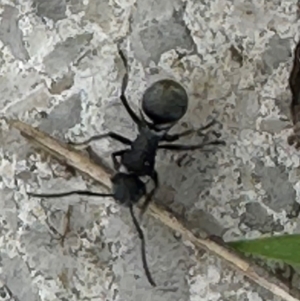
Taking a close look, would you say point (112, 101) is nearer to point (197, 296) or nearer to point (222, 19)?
point (222, 19)

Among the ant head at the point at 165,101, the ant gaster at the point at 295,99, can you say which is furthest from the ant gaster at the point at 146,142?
the ant gaster at the point at 295,99

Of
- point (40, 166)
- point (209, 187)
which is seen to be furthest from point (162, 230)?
point (40, 166)

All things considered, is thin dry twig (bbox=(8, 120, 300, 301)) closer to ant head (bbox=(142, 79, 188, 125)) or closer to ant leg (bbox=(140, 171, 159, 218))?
ant leg (bbox=(140, 171, 159, 218))

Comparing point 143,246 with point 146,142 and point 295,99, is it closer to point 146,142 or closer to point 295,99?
point 146,142

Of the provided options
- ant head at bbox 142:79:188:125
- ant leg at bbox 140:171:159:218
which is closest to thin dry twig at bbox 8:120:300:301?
ant leg at bbox 140:171:159:218

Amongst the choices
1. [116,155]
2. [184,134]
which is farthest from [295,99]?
[116,155]

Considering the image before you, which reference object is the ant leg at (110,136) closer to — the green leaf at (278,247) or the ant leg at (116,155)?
the ant leg at (116,155)
